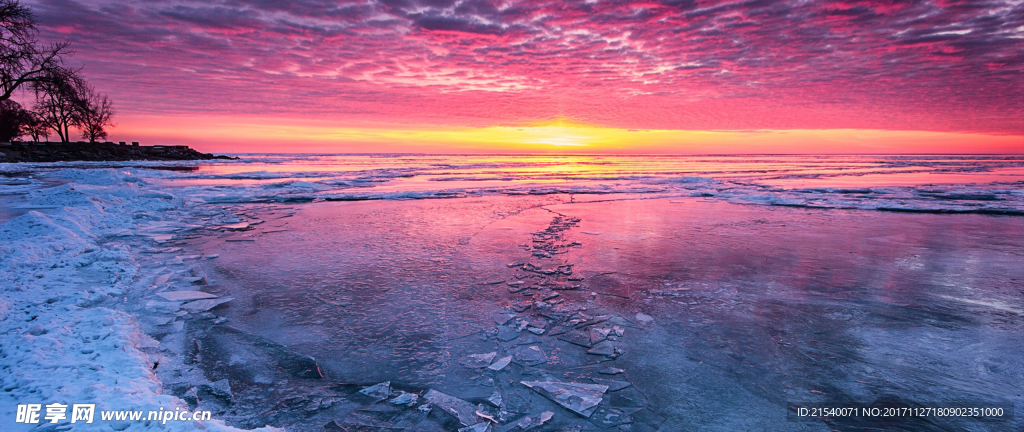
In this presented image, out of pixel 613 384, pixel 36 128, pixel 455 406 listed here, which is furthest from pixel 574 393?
pixel 36 128

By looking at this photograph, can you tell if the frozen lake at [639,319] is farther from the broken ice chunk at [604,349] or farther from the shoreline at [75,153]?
the shoreline at [75,153]

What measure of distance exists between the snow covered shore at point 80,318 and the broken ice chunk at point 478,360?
1.48 meters

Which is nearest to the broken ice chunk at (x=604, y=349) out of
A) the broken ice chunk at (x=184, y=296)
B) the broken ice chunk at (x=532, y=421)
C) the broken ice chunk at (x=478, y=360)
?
the broken ice chunk at (x=478, y=360)

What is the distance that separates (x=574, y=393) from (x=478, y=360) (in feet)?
2.50

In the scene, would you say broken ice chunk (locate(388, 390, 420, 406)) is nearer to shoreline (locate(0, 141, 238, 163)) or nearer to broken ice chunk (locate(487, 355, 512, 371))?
broken ice chunk (locate(487, 355, 512, 371))

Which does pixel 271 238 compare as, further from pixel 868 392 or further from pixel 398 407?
pixel 868 392

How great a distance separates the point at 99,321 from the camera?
321 cm

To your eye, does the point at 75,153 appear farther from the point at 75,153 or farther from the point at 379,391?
the point at 379,391

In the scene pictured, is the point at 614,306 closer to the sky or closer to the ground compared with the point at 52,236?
closer to the ground

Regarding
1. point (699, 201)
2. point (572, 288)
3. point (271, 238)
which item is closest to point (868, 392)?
point (572, 288)

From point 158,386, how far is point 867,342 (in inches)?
189

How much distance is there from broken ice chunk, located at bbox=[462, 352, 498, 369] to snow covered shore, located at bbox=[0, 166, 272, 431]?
1.48m

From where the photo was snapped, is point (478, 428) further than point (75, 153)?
No

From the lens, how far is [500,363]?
3.09 metres
